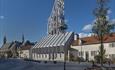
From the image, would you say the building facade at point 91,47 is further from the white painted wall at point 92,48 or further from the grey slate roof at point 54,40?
the grey slate roof at point 54,40

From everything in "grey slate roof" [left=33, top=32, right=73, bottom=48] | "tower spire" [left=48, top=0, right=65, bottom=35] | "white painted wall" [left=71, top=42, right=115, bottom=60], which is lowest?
"white painted wall" [left=71, top=42, right=115, bottom=60]

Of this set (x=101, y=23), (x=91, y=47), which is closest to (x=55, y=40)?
(x=91, y=47)

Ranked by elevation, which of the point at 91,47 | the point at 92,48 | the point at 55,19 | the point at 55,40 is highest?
the point at 55,19

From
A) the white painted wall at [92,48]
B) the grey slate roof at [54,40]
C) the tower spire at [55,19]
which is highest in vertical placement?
the tower spire at [55,19]

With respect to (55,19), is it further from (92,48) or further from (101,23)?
(101,23)

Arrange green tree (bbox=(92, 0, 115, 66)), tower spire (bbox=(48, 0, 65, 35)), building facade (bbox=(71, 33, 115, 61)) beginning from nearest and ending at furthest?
green tree (bbox=(92, 0, 115, 66))
building facade (bbox=(71, 33, 115, 61))
tower spire (bbox=(48, 0, 65, 35))

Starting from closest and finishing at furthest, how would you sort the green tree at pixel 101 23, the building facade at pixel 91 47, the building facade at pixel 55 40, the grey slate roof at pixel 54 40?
the green tree at pixel 101 23 → the building facade at pixel 91 47 → the building facade at pixel 55 40 → the grey slate roof at pixel 54 40

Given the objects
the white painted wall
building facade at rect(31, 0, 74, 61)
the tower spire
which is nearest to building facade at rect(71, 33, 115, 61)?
the white painted wall

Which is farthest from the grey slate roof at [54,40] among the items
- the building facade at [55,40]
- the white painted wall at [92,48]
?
the white painted wall at [92,48]

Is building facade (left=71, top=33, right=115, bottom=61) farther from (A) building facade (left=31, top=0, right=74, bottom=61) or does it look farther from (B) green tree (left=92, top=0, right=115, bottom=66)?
(B) green tree (left=92, top=0, right=115, bottom=66)

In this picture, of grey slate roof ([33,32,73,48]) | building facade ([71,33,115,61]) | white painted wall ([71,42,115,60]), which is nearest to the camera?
white painted wall ([71,42,115,60])

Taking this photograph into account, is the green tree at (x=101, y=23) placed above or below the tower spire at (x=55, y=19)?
below

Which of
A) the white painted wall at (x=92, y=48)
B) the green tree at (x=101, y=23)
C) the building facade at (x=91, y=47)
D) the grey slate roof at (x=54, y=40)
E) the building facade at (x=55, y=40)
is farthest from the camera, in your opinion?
the grey slate roof at (x=54, y=40)

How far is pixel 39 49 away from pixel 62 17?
57.2 feet
